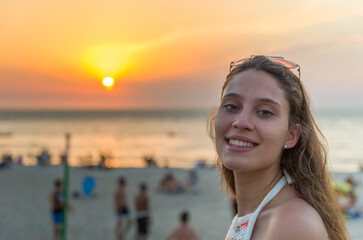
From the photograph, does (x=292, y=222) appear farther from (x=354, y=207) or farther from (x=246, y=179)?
(x=354, y=207)

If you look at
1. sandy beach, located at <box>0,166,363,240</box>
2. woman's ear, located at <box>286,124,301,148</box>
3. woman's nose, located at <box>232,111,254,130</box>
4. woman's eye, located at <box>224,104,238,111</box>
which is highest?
woman's eye, located at <box>224,104,238,111</box>

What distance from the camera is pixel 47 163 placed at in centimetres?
2764

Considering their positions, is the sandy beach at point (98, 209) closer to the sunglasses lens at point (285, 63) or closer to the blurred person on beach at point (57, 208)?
the blurred person on beach at point (57, 208)

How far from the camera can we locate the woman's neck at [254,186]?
1434 mm

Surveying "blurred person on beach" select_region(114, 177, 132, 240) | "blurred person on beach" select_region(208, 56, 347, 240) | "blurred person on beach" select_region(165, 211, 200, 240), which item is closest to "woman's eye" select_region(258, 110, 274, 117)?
"blurred person on beach" select_region(208, 56, 347, 240)

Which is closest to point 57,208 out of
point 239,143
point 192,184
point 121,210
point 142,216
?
point 121,210

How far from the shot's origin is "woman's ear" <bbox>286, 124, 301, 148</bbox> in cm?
143

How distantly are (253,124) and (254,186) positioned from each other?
0.25 metres

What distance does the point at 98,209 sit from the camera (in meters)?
15.2

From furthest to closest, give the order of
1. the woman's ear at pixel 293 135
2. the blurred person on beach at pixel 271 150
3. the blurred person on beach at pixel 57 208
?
1. the blurred person on beach at pixel 57 208
2. the woman's ear at pixel 293 135
3. the blurred person on beach at pixel 271 150

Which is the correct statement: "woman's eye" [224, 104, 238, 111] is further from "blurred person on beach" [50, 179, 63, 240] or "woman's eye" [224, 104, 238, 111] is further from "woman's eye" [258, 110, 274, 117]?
"blurred person on beach" [50, 179, 63, 240]

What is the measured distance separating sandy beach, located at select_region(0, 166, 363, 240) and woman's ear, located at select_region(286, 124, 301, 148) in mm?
6868

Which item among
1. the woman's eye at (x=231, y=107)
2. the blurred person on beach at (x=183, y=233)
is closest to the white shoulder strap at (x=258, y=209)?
the woman's eye at (x=231, y=107)

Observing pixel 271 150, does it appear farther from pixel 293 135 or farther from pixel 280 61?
pixel 280 61
